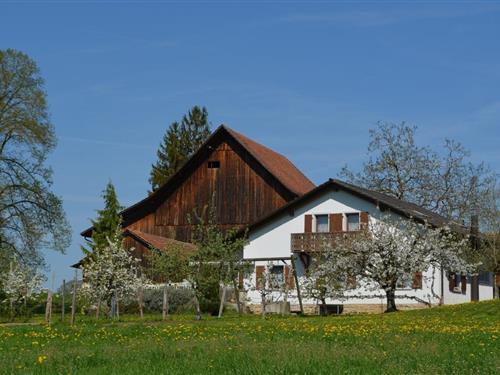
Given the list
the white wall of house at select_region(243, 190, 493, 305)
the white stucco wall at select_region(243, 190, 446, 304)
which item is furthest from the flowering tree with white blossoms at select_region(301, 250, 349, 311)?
the white stucco wall at select_region(243, 190, 446, 304)

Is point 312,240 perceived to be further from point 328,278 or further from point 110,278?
point 110,278

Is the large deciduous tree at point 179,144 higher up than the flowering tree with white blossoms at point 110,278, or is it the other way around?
the large deciduous tree at point 179,144

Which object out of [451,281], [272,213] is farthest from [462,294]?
[272,213]

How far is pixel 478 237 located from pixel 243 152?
16.2 meters

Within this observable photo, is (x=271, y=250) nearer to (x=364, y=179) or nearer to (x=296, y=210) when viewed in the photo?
(x=296, y=210)

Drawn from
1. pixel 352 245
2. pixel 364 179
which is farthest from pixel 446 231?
pixel 364 179

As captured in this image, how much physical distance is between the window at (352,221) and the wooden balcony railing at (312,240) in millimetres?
2453

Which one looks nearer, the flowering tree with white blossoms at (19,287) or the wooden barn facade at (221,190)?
the flowering tree with white blossoms at (19,287)

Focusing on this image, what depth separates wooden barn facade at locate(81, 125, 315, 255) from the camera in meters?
57.1

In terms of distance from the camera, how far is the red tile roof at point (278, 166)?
56594mm

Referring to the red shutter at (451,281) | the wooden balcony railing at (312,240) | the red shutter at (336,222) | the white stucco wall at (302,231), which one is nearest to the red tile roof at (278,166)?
the white stucco wall at (302,231)

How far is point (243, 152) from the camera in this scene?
190 feet

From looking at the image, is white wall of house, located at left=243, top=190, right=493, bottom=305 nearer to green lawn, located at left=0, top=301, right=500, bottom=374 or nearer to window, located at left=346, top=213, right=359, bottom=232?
window, located at left=346, top=213, right=359, bottom=232

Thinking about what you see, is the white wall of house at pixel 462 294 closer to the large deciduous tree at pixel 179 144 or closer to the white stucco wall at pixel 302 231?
the white stucco wall at pixel 302 231
